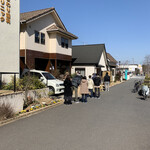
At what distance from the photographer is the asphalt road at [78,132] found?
14.4ft

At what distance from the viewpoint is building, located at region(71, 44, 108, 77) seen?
76.8 feet

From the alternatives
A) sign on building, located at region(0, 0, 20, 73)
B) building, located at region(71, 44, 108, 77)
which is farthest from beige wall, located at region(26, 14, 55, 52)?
building, located at region(71, 44, 108, 77)

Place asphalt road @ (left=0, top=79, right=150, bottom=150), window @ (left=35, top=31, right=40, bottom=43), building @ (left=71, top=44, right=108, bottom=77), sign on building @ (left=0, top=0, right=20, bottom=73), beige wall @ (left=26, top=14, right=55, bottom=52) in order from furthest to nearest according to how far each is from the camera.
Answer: building @ (left=71, top=44, right=108, bottom=77) → window @ (left=35, top=31, right=40, bottom=43) → beige wall @ (left=26, top=14, right=55, bottom=52) → sign on building @ (left=0, top=0, right=20, bottom=73) → asphalt road @ (left=0, top=79, right=150, bottom=150)

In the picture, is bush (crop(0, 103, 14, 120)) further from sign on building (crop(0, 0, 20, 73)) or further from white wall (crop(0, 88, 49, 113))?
sign on building (crop(0, 0, 20, 73))

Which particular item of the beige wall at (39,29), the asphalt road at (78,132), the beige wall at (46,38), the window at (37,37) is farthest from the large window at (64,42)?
the asphalt road at (78,132)

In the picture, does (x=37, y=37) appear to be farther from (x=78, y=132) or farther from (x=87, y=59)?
(x=78, y=132)

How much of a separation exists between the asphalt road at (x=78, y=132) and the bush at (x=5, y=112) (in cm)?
53

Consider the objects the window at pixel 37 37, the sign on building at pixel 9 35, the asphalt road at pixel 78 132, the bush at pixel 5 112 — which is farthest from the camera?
the window at pixel 37 37

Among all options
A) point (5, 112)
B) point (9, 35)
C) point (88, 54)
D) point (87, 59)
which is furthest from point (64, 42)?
point (5, 112)

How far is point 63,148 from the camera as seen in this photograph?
4.22 m

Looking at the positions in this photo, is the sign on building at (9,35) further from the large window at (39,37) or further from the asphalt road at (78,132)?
the asphalt road at (78,132)

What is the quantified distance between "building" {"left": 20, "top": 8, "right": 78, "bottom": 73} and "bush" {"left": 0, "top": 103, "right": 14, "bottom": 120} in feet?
28.8

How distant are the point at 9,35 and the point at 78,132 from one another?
8808 mm

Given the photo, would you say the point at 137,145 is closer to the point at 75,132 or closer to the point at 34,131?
the point at 75,132
